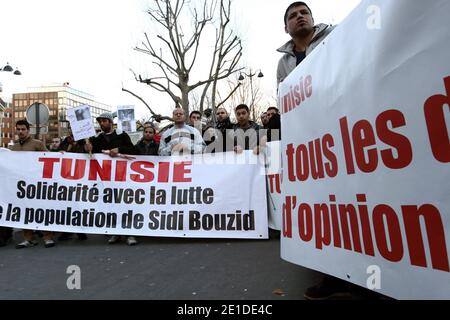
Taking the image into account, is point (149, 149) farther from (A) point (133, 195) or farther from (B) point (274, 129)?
(B) point (274, 129)

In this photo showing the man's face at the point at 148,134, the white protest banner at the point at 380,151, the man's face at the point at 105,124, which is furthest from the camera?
the man's face at the point at 148,134

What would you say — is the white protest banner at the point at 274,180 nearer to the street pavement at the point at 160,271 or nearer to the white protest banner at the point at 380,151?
the street pavement at the point at 160,271

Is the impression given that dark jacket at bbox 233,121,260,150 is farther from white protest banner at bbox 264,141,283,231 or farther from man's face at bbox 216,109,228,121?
man's face at bbox 216,109,228,121

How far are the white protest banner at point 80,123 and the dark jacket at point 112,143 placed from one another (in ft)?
1.11

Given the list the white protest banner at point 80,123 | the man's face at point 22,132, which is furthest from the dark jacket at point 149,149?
the man's face at point 22,132

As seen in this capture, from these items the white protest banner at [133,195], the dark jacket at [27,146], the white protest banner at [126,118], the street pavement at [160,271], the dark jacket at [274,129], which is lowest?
the street pavement at [160,271]

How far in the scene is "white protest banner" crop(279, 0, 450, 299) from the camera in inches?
59.9

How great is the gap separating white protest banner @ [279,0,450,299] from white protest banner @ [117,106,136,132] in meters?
11.1

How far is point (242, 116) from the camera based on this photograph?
19.1 ft

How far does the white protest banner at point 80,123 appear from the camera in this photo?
5.23m

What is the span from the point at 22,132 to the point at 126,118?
755 cm

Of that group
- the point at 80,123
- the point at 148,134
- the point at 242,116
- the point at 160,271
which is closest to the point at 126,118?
the point at 148,134

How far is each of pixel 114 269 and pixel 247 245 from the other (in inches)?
65.5

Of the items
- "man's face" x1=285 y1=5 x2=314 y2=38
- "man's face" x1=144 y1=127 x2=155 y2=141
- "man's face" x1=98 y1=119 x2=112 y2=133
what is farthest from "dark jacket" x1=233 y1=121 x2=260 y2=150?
"man's face" x1=285 y1=5 x2=314 y2=38
